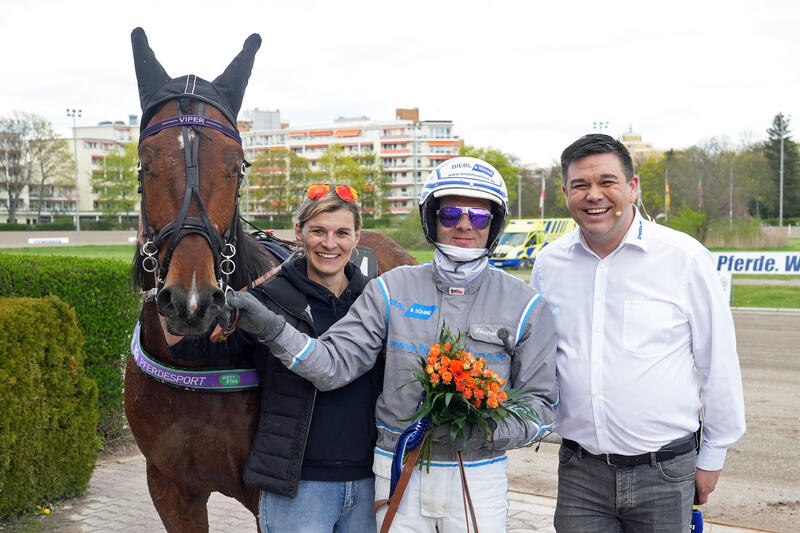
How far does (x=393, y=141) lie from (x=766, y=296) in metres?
101

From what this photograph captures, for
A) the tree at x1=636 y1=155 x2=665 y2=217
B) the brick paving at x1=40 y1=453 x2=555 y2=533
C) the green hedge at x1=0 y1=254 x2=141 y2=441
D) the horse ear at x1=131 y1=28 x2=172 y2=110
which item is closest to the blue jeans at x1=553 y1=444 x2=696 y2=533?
the brick paving at x1=40 y1=453 x2=555 y2=533

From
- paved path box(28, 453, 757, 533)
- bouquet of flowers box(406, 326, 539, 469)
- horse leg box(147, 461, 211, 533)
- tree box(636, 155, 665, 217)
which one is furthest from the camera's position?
tree box(636, 155, 665, 217)

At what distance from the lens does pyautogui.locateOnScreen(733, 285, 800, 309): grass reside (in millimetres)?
16966

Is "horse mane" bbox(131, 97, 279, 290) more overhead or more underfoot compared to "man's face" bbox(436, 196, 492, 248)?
more underfoot

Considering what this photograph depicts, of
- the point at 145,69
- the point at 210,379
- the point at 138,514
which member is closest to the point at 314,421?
the point at 210,379

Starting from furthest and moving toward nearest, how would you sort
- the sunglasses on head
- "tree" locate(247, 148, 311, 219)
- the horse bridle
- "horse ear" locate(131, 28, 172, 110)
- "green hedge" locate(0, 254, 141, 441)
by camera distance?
"tree" locate(247, 148, 311, 219) < "green hedge" locate(0, 254, 141, 441) < "horse ear" locate(131, 28, 172, 110) < the sunglasses on head < the horse bridle

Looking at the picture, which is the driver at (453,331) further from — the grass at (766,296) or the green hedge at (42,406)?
the grass at (766,296)

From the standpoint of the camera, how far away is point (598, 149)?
9.33ft

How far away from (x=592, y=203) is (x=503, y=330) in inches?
26.4

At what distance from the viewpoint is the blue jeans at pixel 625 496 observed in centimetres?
279

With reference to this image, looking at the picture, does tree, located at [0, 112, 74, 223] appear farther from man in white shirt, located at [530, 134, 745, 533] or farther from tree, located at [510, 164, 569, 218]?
man in white shirt, located at [530, 134, 745, 533]

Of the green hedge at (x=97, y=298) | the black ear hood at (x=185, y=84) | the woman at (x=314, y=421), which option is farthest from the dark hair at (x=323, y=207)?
the green hedge at (x=97, y=298)

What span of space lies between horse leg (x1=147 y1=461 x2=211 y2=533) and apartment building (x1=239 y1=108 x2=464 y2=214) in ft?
348

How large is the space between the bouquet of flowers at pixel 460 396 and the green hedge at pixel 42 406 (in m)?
3.48
